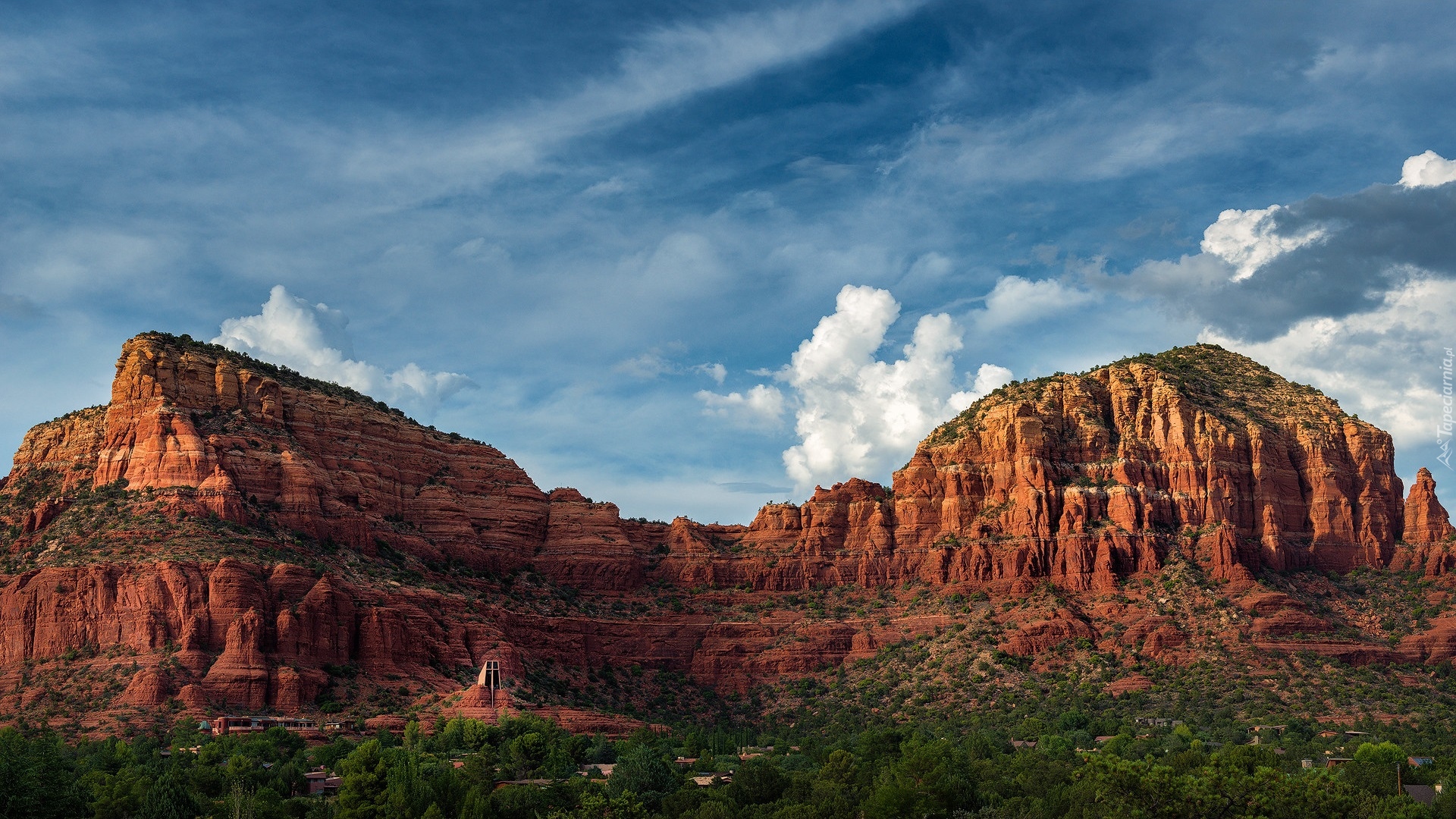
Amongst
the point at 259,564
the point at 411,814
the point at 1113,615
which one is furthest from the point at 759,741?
the point at 411,814

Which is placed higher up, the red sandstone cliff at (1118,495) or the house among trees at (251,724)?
the red sandstone cliff at (1118,495)

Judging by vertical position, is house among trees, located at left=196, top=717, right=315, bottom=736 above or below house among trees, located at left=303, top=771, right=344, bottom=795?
above

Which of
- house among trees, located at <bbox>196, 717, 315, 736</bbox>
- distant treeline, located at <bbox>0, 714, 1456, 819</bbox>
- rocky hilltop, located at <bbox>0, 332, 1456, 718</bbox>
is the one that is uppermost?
rocky hilltop, located at <bbox>0, 332, 1456, 718</bbox>

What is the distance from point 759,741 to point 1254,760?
186ft

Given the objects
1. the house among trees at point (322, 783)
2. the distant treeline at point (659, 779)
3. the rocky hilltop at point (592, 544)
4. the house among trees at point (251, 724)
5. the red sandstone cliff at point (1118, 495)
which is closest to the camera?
the distant treeline at point (659, 779)

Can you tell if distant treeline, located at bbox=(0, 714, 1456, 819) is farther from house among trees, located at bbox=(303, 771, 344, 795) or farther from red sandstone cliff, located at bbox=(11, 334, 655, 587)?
red sandstone cliff, located at bbox=(11, 334, 655, 587)

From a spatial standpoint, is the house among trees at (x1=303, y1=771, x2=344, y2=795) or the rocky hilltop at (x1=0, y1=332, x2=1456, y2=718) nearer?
the house among trees at (x1=303, y1=771, x2=344, y2=795)

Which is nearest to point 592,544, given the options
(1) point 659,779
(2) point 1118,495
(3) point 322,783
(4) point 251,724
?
(2) point 1118,495

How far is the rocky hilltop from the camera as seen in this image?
134m

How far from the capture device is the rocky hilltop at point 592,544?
13388 cm

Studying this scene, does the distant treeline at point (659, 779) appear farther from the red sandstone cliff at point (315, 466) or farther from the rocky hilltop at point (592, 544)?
the red sandstone cliff at point (315, 466)

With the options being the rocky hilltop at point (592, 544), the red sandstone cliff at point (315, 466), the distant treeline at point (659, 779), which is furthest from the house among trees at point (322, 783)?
the red sandstone cliff at point (315, 466)

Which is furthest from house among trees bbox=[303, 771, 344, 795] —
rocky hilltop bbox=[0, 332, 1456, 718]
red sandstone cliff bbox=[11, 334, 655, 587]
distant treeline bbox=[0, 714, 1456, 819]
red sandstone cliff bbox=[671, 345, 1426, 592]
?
red sandstone cliff bbox=[671, 345, 1426, 592]

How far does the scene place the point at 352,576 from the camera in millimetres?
148750
